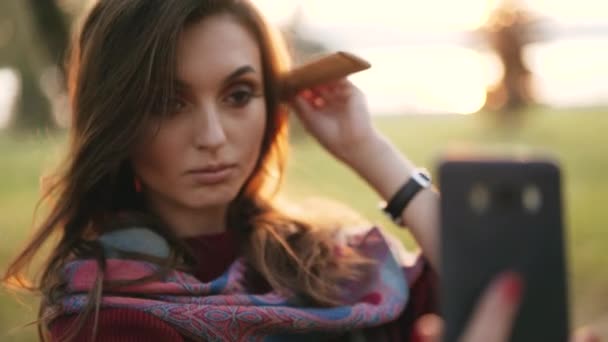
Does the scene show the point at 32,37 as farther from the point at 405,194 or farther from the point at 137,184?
the point at 405,194

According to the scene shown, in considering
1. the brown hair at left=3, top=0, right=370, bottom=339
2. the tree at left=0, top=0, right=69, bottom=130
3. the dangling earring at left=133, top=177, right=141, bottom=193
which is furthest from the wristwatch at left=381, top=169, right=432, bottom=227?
the tree at left=0, top=0, right=69, bottom=130

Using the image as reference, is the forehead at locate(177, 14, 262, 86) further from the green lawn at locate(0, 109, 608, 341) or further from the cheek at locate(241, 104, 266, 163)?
the green lawn at locate(0, 109, 608, 341)

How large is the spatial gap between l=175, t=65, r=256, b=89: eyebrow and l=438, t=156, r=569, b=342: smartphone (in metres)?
0.74

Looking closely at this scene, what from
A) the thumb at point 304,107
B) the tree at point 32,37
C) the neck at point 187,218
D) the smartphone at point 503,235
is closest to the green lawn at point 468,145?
the thumb at point 304,107

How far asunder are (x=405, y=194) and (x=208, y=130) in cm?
42

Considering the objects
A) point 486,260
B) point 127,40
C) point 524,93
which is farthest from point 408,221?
point 524,93

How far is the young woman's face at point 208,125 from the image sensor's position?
4.92 feet

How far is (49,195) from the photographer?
1.68m

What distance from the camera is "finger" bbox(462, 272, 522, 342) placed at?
854 mm

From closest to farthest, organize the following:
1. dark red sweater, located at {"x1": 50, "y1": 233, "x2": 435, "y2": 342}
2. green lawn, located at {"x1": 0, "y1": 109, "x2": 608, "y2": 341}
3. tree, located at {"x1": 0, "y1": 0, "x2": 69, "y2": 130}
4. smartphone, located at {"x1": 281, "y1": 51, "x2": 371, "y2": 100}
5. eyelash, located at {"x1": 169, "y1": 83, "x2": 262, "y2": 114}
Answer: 1. dark red sweater, located at {"x1": 50, "y1": 233, "x2": 435, "y2": 342}
2. eyelash, located at {"x1": 169, "y1": 83, "x2": 262, "y2": 114}
3. smartphone, located at {"x1": 281, "y1": 51, "x2": 371, "y2": 100}
4. green lawn, located at {"x1": 0, "y1": 109, "x2": 608, "y2": 341}
5. tree, located at {"x1": 0, "y1": 0, "x2": 69, "y2": 130}

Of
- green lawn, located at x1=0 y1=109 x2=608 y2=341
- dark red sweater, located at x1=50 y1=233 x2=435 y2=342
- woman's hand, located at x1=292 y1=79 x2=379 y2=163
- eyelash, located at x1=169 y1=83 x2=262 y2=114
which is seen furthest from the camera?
green lawn, located at x1=0 y1=109 x2=608 y2=341

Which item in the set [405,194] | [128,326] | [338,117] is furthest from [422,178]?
[128,326]

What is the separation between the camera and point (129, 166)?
1646 mm

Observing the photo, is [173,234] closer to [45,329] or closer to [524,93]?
[45,329]
